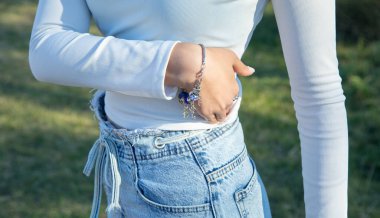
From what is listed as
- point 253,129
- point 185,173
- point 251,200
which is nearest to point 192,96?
point 185,173

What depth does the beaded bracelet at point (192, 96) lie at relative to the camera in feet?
4.04

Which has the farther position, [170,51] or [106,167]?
[106,167]

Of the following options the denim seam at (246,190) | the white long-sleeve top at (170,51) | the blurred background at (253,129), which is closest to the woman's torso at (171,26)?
the white long-sleeve top at (170,51)

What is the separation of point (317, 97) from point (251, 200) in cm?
26

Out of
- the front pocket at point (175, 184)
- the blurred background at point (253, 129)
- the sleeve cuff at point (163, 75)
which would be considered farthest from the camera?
the blurred background at point (253, 129)

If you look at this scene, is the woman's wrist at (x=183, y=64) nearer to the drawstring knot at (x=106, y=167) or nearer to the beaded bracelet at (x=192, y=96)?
the beaded bracelet at (x=192, y=96)

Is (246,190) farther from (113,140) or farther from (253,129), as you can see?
(253,129)

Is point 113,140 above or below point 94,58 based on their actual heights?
below

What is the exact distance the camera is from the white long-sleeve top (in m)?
1.23

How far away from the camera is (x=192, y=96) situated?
1.26 m

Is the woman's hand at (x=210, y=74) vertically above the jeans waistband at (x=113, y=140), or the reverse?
the woman's hand at (x=210, y=74)

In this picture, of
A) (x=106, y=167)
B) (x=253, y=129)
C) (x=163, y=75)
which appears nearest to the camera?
(x=163, y=75)

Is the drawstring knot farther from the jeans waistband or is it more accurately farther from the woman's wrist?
the woman's wrist

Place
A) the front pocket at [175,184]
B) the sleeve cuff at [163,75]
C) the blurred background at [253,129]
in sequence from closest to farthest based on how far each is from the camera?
the sleeve cuff at [163,75] < the front pocket at [175,184] < the blurred background at [253,129]
